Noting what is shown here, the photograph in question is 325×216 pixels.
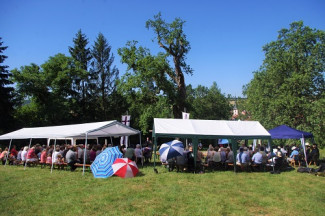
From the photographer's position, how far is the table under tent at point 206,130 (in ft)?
38.0

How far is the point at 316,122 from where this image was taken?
19.8 m

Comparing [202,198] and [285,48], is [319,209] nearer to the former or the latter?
[202,198]

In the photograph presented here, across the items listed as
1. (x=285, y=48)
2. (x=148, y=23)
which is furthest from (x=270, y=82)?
(x=148, y=23)

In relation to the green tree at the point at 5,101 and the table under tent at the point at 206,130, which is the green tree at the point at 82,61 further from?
the table under tent at the point at 206,130

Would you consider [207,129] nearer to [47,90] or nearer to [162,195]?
[162,195]

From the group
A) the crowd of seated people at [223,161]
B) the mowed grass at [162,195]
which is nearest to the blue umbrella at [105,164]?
the mowed grass at [162,195]

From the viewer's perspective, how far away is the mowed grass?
6035mm

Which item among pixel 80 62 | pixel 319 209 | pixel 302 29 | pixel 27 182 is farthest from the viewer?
pixel 80 62

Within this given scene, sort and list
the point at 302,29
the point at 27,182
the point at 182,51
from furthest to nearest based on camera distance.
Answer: the point at 182,51
the point at 302,29
the point at 27,182

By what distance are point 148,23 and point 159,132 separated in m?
18.4

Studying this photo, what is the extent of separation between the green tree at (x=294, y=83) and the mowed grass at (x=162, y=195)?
1234cm

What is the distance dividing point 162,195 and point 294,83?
63.9ft

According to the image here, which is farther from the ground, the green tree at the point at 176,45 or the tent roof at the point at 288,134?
the green tree at the point at 176,45

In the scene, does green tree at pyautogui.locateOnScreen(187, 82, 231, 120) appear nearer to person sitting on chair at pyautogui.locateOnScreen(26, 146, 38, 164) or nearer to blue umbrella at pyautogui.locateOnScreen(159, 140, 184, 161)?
person sitting on chair at pyautogui.locateOnScreen(26, 146, 38, 164)
